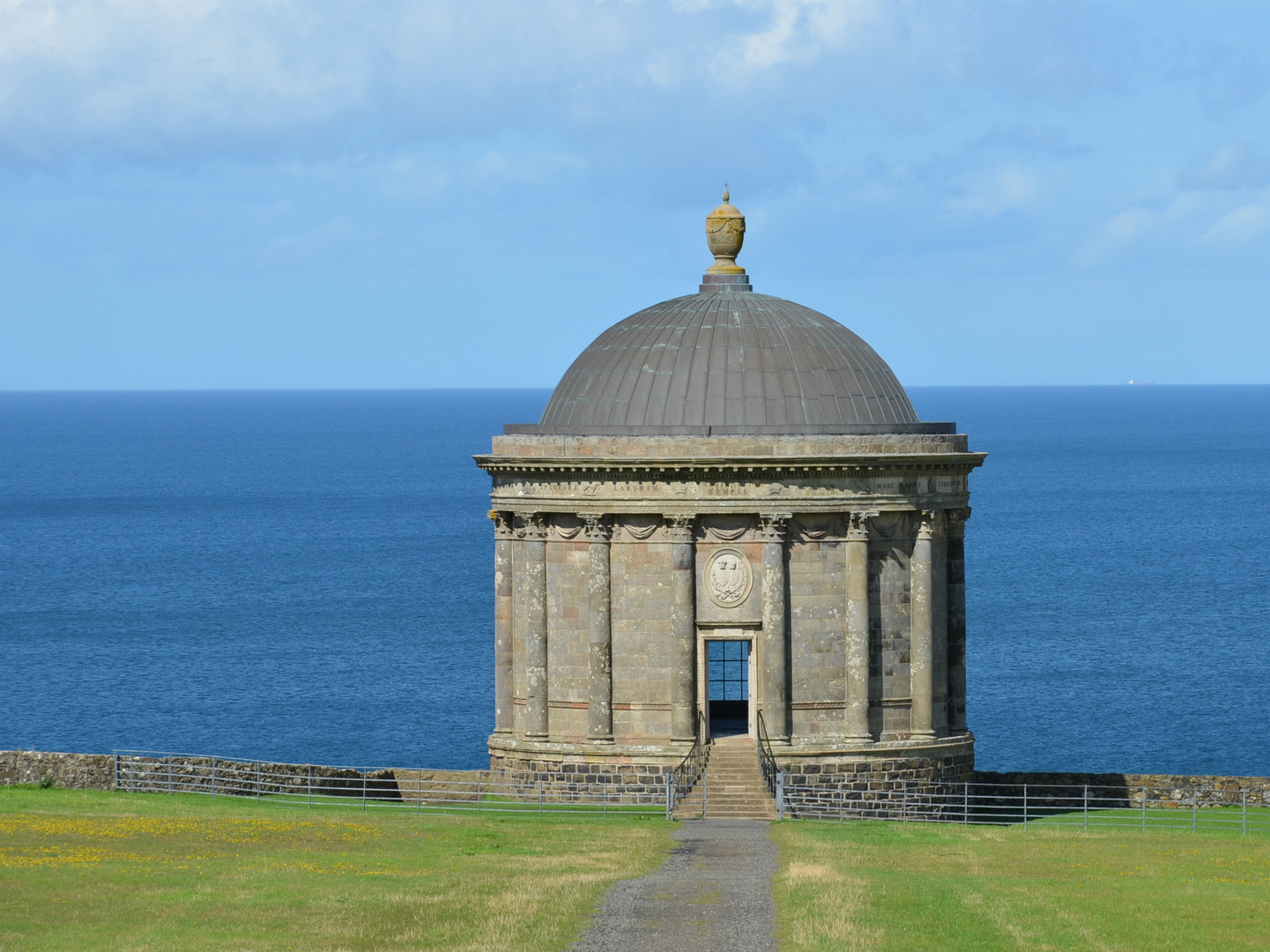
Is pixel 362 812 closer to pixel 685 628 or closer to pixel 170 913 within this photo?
pixel 685 628

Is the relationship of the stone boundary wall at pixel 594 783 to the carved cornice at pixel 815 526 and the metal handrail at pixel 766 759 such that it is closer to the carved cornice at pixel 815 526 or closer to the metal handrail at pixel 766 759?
the metal handrail at pixel 766 759

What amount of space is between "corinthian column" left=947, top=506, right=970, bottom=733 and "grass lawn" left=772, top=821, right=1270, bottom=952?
5.92 m

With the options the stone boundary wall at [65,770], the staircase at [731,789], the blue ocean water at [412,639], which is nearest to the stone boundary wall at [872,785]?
the staircase at [731,789]

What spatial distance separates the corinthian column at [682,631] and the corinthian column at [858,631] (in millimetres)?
3277

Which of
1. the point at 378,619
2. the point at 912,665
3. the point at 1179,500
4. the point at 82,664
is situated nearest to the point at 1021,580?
the point at 378,619

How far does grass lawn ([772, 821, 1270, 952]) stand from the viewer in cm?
3334

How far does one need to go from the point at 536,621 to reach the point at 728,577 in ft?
14.4

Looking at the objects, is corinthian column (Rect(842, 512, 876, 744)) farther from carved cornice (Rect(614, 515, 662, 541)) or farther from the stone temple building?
carved cornice (Rect(614, 515, 662, 541))

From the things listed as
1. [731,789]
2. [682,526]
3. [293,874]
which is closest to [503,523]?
[682,526]

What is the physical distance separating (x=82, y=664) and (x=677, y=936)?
234 ft

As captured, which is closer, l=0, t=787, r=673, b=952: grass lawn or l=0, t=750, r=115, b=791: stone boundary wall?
l=0, t=787, r=673, b=952: grass lawn

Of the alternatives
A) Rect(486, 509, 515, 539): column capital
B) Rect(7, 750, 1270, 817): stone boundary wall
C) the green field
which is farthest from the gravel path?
Rect(486, 509, 515, 539): column capital

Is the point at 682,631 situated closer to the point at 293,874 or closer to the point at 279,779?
the point at 279,779

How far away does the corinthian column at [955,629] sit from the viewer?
52.6 m
